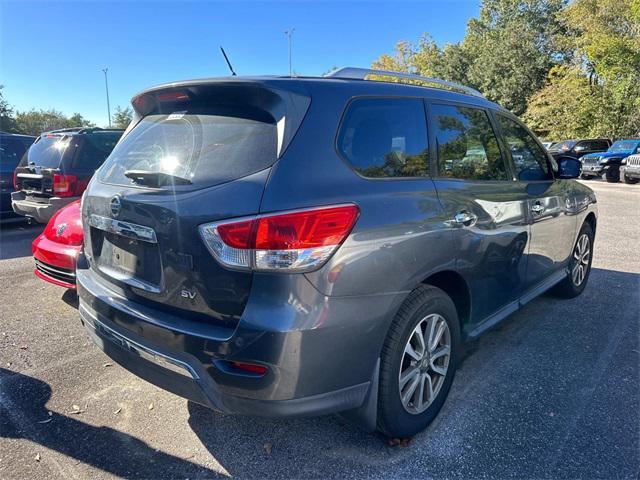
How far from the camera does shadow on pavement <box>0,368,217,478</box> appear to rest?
2.20 meters

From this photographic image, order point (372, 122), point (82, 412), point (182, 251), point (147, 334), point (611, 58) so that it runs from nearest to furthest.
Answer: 1. point (182, 251)
2. point (147, 334)
3. point (372, 122)
4. point (82, 412)
5. point (611, 58)

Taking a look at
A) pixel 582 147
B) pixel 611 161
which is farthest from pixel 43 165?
pixel 582 147

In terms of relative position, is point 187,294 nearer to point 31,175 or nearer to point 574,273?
point 574,273

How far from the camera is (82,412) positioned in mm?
2656

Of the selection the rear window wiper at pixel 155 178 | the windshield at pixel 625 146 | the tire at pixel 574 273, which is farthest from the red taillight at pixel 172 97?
the windshield at pixel 625 146

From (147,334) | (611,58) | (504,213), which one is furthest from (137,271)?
(611,58)

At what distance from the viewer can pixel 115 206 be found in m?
2.27

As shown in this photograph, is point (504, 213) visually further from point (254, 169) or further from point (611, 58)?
point (611, 58)

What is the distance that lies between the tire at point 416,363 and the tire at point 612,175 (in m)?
21.0

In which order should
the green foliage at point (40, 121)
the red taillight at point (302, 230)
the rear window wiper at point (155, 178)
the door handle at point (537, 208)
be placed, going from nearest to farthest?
the red taillight at point (302, 230)
the rear window wiper at point (155, 178)
the door handle at point (537, 208)
the green foliage at point (40, 121)

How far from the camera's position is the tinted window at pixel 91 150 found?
6.81m

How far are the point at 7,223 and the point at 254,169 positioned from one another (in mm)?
9035

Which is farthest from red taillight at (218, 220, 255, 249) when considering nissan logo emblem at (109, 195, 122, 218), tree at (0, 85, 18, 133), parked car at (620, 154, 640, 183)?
tree at (0, 85, 18, 133)

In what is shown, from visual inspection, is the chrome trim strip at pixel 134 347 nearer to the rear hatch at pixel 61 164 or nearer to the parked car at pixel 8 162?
the rear hatch at pixel 61 164
